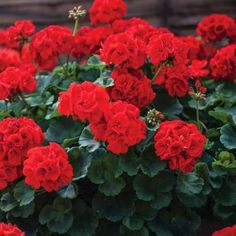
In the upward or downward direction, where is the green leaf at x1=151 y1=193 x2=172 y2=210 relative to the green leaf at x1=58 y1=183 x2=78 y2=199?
downward

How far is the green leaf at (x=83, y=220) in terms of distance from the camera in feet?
7.04

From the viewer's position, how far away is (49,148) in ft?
6.69

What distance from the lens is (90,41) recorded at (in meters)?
2.78

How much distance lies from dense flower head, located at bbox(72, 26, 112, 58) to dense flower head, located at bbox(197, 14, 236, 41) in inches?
15.1

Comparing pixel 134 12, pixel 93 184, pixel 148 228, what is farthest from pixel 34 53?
pixel 134 12

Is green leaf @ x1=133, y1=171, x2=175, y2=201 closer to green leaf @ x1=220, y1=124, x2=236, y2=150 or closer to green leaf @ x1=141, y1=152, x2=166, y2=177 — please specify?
green leaf @ x1=141, y1=152, x2=166, y2=177

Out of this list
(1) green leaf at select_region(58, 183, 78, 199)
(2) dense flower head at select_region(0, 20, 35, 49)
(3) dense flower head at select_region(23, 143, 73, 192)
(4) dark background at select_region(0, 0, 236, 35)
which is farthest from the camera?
(4) dark background at select_region(0, 0, 236, 35)

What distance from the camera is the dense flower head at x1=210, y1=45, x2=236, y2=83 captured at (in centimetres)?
261

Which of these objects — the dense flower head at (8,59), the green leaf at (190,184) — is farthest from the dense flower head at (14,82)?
the green leaf at (190,184)

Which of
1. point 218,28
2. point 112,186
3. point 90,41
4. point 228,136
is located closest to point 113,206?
point 112,186

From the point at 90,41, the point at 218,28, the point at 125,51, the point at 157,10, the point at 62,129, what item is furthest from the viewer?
the point at 157,10

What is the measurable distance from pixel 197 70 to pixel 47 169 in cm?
86

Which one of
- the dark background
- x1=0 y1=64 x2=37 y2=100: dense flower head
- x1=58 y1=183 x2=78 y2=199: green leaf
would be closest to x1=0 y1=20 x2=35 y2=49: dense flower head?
x1=0 y1=64 x2=37 y2=100: dense flower head

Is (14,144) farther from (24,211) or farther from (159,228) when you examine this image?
(159,228)
